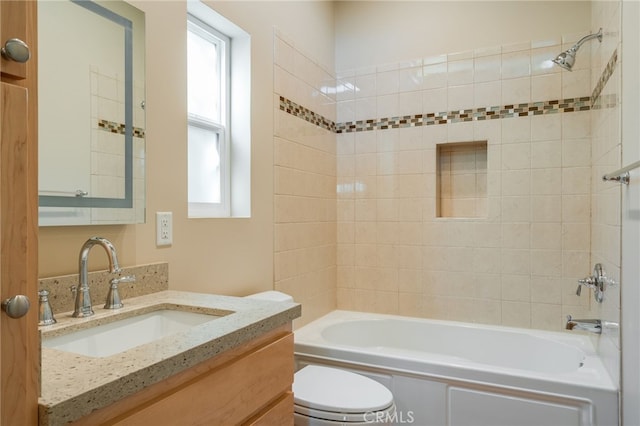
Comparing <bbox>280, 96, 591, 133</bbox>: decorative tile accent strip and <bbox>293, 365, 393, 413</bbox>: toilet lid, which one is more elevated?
<bbox>280, 96, 591, 133</bbox>: decorative tile accent strip

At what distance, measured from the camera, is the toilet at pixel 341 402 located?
1667 millimetres

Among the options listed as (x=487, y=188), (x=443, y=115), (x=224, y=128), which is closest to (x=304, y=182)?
(x=224, y=128)

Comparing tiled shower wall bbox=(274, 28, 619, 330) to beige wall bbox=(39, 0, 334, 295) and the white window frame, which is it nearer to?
beige wall bbox=(39, 0, 334, 295)

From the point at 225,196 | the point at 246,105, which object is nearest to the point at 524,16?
the point at 246,105

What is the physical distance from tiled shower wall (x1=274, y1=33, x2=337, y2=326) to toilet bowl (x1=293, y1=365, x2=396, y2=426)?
663mm

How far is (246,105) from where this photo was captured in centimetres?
216

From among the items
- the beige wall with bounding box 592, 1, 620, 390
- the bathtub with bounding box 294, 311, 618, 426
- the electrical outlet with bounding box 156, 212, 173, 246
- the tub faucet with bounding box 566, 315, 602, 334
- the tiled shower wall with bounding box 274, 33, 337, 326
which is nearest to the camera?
the electrical outlet with bounding box 156, 212, 173, 246

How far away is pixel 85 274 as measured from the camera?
1210 mm

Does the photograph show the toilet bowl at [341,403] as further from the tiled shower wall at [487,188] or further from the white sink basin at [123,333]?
the tiled shower wall at [487,188]

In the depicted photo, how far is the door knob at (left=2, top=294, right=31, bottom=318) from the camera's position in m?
0.57

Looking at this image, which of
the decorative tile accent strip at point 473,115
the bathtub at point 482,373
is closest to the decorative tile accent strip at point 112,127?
the bathtub at point 482,373

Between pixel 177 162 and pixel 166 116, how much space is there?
0.59ft

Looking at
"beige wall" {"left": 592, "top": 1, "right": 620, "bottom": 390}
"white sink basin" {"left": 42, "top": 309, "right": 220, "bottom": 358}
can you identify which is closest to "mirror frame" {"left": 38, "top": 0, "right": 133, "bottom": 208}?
"white sink basin" {"left": 42, "top": 309, "right": 220, "bottom": 358}

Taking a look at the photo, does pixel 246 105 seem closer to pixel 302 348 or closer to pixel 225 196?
pixel 225 196
